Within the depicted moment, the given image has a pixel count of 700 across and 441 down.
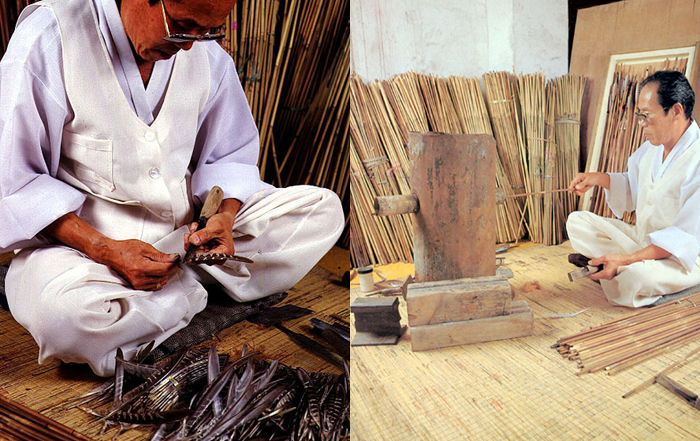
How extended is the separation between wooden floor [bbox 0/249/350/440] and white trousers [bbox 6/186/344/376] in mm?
64

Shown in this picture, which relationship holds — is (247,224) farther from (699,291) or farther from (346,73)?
(699,291)

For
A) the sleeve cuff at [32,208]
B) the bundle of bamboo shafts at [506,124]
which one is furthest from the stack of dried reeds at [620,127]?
the sleeve cuff at [32,208]

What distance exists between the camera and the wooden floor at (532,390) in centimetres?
115

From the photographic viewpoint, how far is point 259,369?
1.52 m

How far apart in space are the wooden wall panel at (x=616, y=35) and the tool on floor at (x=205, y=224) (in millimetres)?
1030

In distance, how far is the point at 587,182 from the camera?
1.29 meters

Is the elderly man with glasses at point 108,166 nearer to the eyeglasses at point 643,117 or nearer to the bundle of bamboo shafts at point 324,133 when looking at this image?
the bundle of bamboo shafts at point 324,133

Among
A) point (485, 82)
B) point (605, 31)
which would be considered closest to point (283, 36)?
point (485, 82)

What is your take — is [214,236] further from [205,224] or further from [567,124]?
[567,124]

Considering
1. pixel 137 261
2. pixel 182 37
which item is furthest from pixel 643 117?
pixel 137 261

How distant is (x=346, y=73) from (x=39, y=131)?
123 centimetres

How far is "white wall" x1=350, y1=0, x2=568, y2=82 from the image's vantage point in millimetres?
1290

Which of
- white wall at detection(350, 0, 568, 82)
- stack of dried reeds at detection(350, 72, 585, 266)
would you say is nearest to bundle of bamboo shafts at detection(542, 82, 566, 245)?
stack of dried reeds at detection(350, 72, 585, 266)

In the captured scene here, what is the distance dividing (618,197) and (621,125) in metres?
0.17
